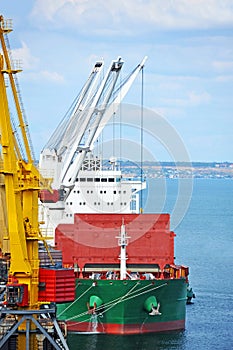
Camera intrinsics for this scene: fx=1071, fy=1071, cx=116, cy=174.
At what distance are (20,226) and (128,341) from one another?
1174cm

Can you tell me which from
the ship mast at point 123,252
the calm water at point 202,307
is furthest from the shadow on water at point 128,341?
the ship mast at point 123,252

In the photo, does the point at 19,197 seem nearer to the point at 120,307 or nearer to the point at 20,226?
the point at 20,226

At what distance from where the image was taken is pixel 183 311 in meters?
42.6

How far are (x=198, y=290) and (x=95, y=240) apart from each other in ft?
43.7

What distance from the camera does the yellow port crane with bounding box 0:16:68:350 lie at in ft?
93.2

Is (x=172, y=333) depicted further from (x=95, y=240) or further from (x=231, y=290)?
(x=231, y=290)

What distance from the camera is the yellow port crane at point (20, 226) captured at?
28.4 m

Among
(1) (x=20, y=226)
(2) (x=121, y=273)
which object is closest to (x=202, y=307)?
(2) (x=121, y=273)

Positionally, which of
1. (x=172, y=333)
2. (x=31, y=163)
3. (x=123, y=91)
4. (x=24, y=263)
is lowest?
(x=172, y=333)

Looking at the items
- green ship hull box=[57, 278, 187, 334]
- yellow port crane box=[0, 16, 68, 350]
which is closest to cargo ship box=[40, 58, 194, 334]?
green ship hull box=[57, 278, 187, 334]

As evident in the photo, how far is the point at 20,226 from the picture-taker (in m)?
28.9

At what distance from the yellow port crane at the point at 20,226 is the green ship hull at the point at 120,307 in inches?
410

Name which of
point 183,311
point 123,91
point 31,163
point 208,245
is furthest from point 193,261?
point 31,163

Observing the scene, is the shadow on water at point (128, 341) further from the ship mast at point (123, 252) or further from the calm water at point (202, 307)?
the ship mast at point (123, 252)
